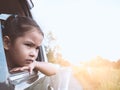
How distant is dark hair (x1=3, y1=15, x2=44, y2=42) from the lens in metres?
1.27

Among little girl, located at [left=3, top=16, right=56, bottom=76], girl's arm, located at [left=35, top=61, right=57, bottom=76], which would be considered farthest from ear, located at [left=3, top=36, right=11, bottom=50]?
girl's arm, located at [left=35, top=61, right=57, bottom=76]

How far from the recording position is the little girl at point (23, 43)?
1.24 metres

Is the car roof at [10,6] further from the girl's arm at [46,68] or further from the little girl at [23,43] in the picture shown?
the girl's arm at [46,68]

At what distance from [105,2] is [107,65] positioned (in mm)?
285

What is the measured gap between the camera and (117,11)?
1940 millimetres

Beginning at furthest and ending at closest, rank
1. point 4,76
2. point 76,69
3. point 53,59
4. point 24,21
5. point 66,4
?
1. point 66,4
2. point 76,69
3. point 53,59
4. point 24,21
5. point 4,76

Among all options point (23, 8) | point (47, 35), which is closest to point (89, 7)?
point (47, 35)

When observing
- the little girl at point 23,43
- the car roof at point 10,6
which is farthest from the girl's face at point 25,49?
the car roof at point 10,6

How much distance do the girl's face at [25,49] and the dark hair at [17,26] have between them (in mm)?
14

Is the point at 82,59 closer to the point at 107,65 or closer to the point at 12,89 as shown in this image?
the point at 107,65

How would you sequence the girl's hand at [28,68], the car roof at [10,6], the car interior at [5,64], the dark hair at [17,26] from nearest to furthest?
the car interior at [5,64], the girl's hand at [28,68], the dark hair at [17,26], the car roof at [10,6]

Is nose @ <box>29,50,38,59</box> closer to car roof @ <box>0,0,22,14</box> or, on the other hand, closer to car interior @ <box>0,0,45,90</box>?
car interior @ <box>0,0,45,90</box>

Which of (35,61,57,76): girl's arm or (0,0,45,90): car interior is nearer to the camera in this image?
(0,0,45,90): car interior

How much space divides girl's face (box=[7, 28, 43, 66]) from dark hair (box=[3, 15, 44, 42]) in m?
0.01
